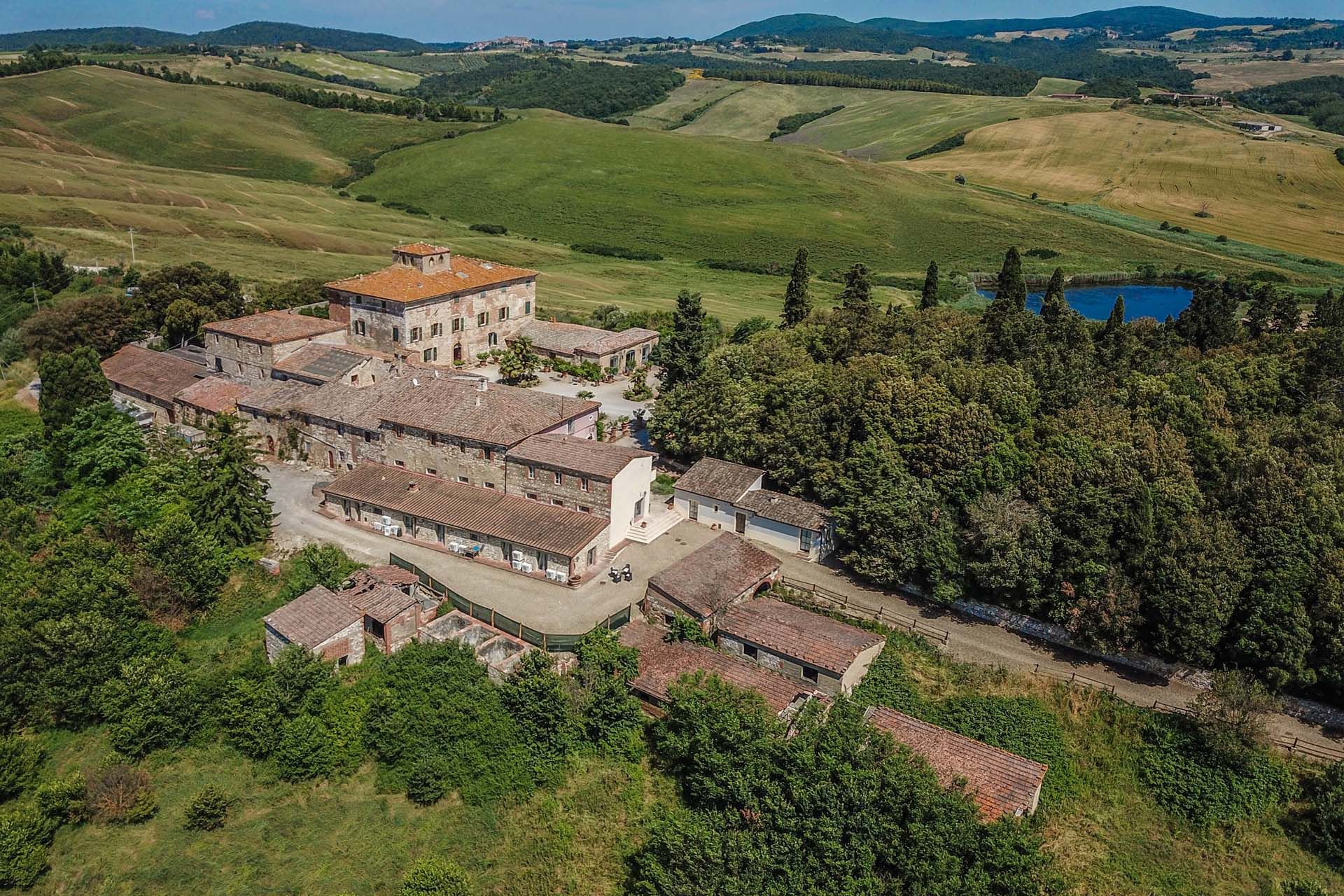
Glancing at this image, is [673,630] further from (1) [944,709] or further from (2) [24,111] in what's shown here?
(2) [24,111]

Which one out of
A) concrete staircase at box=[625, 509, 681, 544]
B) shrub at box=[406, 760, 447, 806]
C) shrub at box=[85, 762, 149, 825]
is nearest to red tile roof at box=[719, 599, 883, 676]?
A: concrete staircase at box=[625, 509, 681, 544]

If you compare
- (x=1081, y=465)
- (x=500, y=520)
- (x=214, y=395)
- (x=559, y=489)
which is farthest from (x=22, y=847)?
(x=1081, y=465)

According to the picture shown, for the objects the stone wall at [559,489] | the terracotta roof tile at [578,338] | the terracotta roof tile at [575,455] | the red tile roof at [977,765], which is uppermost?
the terracotta roof tile at [575,455]

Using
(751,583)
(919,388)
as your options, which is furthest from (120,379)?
(919,388)

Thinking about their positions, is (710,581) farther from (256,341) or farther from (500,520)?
(256,341)

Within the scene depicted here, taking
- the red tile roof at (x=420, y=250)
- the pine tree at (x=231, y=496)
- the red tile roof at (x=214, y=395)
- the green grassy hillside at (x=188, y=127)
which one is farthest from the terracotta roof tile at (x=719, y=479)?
the green grassy hillside at (x=188, y=127)

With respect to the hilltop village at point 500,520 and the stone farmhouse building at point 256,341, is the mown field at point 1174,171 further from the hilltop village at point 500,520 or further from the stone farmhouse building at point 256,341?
the stone farmhouse building at point 256,341
